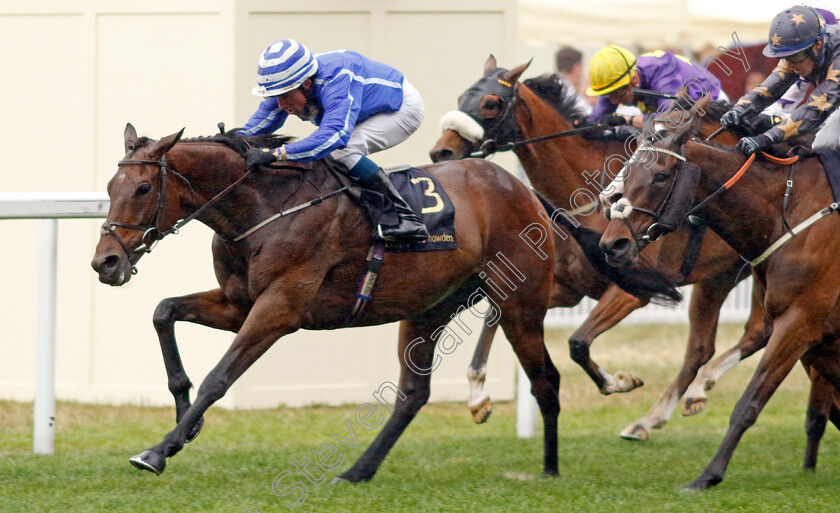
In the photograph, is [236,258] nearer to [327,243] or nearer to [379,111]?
[327,243]

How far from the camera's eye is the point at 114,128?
779 cm

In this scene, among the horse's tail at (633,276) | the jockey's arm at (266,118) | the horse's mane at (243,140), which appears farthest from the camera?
the horse's tail at (633,276)

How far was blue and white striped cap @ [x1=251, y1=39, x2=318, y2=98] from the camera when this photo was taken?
16.3 feet

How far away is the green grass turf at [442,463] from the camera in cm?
487

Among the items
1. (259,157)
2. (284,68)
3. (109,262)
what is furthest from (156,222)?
(284,68)

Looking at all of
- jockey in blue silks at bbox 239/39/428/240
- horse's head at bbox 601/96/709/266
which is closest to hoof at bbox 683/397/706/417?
horse's head at bbox 601/96/709/266

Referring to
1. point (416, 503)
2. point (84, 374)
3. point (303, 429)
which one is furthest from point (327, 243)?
point (84, 374)

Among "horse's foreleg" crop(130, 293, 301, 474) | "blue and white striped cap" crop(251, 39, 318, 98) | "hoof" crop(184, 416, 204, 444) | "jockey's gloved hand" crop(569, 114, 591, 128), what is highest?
"blue and white striped cap" crop(251, 39, 318, 98)

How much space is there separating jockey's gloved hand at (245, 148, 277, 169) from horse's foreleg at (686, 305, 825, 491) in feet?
7.57

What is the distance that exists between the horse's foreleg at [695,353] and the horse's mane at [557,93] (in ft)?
4.23

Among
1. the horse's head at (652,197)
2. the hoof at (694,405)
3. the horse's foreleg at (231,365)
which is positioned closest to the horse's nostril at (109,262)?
the horse's foreleg at (231,365)

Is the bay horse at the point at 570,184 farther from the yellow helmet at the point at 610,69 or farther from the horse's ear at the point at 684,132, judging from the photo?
the horse's ear at the point at 684,132

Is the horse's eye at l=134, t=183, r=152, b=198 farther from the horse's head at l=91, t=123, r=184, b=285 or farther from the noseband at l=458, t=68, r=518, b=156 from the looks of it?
the noseband at l=458, t=68, r=518, b=156

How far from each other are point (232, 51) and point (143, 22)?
0.66 meters
